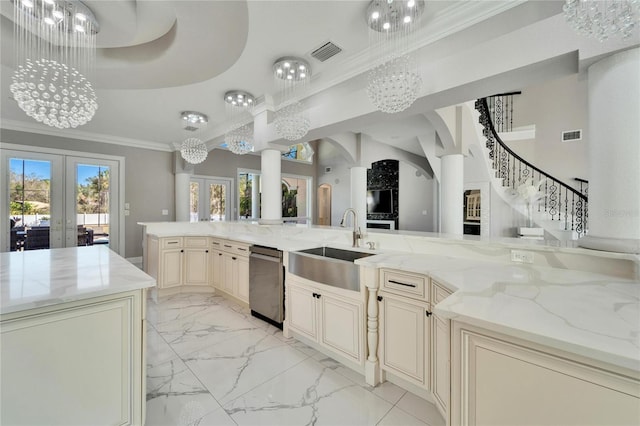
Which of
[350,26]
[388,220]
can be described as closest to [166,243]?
[350,26]

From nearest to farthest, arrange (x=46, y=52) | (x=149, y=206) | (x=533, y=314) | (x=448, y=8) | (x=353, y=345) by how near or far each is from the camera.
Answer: (x=533, y=314) → (x=448, y=8) → (x=353, y=345) → (x=46, y=52) → (x=149, y=206)

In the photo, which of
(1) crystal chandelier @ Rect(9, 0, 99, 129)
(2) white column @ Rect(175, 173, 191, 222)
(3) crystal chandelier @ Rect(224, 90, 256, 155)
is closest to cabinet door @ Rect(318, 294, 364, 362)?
(1) crystal chandelier @ Rect(9, 0, 99, 129)

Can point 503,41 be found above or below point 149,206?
above

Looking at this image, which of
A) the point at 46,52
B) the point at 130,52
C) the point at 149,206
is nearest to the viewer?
the point at 46,52

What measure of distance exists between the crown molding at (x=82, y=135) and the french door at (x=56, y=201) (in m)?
0.41

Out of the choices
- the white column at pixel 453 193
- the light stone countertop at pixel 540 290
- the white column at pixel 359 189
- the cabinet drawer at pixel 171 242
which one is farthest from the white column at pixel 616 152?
the white column at pixel 359 189

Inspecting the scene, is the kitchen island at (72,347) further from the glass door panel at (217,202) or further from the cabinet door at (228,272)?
the glass door panel at (217,202)

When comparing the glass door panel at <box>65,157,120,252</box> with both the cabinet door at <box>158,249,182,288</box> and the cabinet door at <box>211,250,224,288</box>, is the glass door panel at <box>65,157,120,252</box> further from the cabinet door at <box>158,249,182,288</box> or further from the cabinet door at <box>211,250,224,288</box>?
the cabinet door at <box>211,250,224,288</box>

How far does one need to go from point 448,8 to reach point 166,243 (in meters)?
4.31

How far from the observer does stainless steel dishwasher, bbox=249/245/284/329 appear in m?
2.85

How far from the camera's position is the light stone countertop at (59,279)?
1.20 meters

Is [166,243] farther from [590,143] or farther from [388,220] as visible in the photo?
[388,220]

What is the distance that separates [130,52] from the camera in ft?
9.50

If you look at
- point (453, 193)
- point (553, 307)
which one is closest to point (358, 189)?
point (453, 193)
